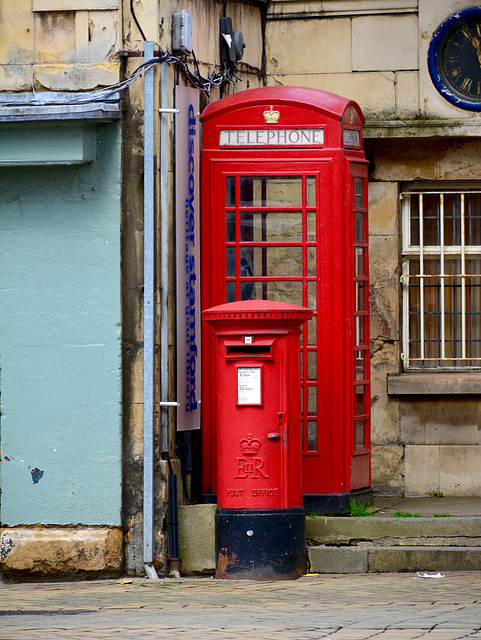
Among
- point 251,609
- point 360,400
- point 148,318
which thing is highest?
point 148,318

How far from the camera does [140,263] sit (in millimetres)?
8547

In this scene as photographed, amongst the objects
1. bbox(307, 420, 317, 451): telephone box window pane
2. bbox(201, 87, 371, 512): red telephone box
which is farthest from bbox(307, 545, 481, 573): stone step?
bbox(307, 420, 317, 451): telephone box window pane

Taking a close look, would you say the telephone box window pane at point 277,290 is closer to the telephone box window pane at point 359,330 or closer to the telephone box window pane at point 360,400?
the telephone box window pane at point 359,330

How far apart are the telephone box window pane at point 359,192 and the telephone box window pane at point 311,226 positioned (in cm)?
47

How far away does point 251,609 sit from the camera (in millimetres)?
7129

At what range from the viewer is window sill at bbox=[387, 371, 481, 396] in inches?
405

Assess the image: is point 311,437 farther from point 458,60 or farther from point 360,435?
point 458,60

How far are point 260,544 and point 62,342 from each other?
2.12 m

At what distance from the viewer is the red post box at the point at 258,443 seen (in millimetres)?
8172

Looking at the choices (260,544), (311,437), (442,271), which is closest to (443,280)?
(442,271)

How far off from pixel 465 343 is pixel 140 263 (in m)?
3.60

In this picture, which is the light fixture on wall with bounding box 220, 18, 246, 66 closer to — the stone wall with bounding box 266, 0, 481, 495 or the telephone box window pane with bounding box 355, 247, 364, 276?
the stone wall with bounding box 266, 0, 481, 495

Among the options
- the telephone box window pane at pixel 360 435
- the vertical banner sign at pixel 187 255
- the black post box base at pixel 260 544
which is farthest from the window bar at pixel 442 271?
the black post box base at pixel 260 544

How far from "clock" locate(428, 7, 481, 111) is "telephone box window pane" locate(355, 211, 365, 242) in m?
1.77
